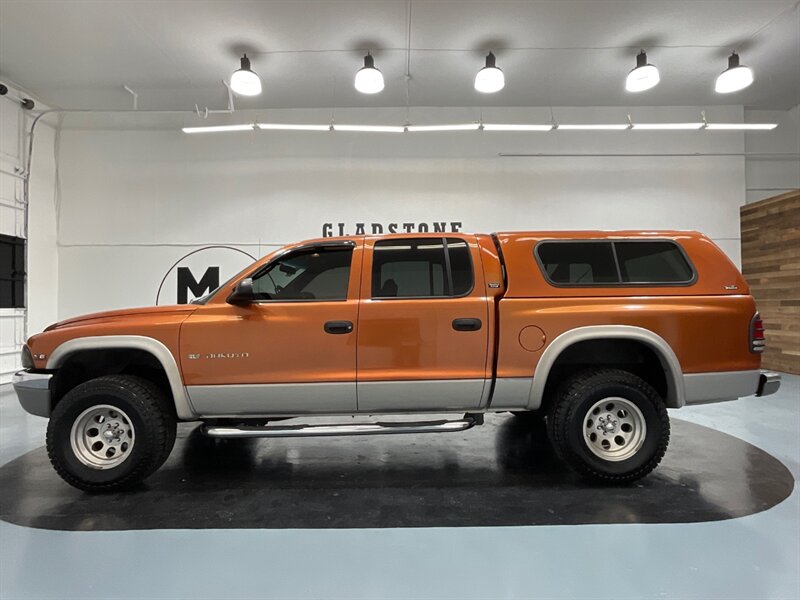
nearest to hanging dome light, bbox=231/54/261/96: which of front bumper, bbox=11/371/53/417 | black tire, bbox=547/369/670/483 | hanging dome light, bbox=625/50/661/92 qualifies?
front bumper, bbox=11/371/53/417

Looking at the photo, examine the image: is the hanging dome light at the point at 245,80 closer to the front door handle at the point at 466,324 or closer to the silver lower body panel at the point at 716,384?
the front door handle at the point at 466,324

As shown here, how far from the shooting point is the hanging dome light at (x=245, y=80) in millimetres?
5223

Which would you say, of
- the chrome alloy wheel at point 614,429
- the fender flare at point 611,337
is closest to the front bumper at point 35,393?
the fender flare at point 611,337

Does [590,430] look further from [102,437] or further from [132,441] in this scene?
[102,437]

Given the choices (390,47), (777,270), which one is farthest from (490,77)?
(777,270)

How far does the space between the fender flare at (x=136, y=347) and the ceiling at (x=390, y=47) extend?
14.2 ft

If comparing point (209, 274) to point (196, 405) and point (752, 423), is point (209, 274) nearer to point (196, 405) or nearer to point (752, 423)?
point (196, 405)

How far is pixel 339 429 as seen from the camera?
2537 mm

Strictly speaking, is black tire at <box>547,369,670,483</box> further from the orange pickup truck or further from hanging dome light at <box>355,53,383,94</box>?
hanging dome light at <box>355,53,383,94</box>

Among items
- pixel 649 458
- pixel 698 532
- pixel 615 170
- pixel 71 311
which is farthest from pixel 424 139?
pixel 71 311

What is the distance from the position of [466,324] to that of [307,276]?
4.01 ft

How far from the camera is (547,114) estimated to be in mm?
7527

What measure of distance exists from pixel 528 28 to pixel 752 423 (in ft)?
17.6

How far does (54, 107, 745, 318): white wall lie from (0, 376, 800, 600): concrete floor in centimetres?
584
